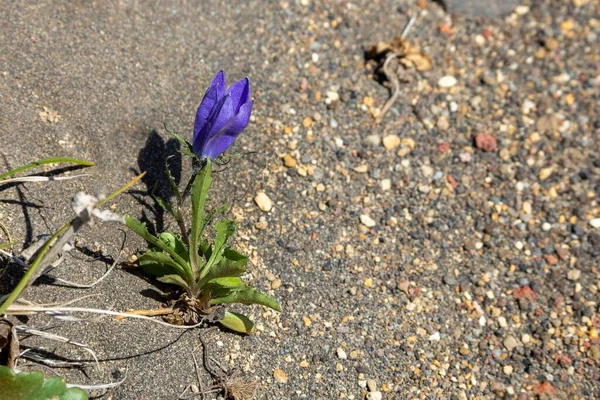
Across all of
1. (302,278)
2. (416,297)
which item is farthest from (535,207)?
(302,278)

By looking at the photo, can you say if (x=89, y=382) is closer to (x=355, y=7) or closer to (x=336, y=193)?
(x=336, y=193)

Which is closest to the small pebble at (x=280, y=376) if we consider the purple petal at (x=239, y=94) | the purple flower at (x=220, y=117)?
the purple flower at (x=220, y=117)

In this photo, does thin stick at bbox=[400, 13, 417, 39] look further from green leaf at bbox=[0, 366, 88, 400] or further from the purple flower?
green leaf at bbox=[0, 366, 88, 400]

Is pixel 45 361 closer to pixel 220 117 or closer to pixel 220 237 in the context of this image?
pixel 220 237

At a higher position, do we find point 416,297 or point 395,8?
point 395,8

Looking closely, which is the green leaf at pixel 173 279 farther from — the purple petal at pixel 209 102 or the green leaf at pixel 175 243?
the purple petal at pixel 209 102

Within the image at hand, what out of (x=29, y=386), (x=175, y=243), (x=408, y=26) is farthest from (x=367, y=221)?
(x=29, y=386)

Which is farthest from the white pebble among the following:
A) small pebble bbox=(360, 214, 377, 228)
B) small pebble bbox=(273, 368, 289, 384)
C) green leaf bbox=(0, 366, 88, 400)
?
green leaf bbox=(0, 366, 88, 400)
